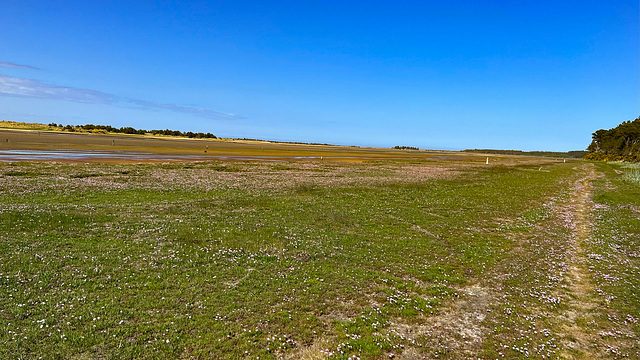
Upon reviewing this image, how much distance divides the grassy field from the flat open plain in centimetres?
6

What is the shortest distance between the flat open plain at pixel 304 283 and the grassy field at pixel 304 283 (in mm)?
63

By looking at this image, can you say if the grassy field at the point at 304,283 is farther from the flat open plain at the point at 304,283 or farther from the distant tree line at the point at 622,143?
the distant tree line at the point at 622,143

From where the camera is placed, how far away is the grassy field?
8148 mm

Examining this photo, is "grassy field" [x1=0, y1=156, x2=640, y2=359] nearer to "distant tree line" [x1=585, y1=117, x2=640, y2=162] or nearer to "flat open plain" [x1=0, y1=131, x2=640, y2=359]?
"flat open plain" [x1=0, y1=131, x2=640, y2=359]

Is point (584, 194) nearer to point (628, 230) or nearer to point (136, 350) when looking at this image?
point (628, 230)

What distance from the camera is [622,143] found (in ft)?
495

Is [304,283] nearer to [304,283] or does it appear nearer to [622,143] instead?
[304,283]

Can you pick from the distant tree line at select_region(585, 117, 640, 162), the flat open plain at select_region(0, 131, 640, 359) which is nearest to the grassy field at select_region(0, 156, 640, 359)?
the flat open plain at select_region(0, 131, 640, 359)

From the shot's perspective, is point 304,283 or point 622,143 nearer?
point 304,283

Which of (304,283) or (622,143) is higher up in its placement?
(622,143)

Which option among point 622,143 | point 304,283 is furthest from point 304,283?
point 622,143

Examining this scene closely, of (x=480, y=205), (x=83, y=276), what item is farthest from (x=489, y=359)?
(x=480, y=205)

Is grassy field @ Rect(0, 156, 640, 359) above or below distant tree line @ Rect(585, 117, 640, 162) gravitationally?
below

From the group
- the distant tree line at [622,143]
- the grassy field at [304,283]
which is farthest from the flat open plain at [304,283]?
the distant tree line at [622,143]
